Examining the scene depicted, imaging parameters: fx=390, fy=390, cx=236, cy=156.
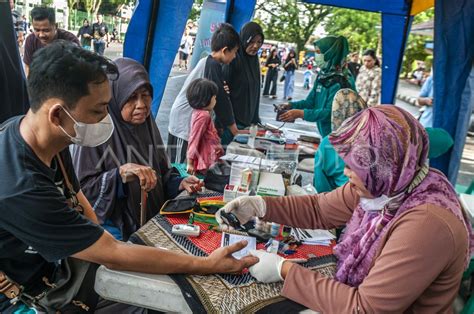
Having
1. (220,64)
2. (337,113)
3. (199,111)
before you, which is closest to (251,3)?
(220,64)

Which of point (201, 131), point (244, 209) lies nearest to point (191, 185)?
point (244, 209)

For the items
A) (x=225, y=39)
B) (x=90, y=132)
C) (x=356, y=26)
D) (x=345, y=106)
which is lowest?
(x=90, y=132)

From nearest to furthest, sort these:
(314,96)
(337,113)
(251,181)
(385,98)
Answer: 1. (251,181)
2. (337,113)
3. (314,96)
4. (385,98)

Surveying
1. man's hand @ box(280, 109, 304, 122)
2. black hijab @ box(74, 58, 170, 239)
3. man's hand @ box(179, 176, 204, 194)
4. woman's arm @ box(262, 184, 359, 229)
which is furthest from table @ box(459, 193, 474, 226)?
black hijab @ box(74, 58, 170, 239)

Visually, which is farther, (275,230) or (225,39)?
(225,39)

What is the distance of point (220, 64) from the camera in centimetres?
398

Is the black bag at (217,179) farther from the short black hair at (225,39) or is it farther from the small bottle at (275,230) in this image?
the short black hair at (225,39)

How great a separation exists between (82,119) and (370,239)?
1.09 metres

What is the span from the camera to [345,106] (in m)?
2.43

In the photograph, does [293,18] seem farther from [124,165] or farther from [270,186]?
[124,165]

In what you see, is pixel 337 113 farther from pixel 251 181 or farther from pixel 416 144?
pixel 416 144

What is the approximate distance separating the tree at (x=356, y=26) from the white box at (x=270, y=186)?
788 inches

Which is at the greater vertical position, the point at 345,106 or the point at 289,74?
the point at 289,74

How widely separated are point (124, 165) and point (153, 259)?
745 millimetres
